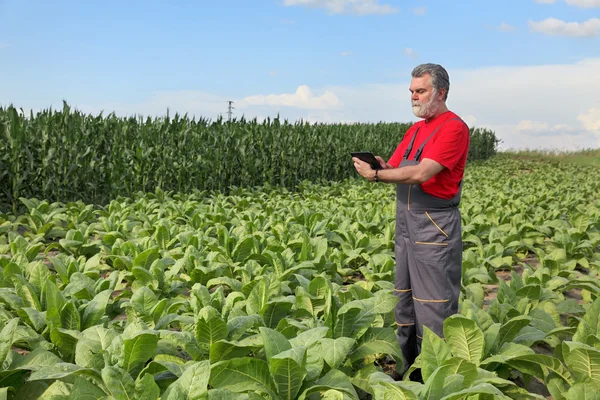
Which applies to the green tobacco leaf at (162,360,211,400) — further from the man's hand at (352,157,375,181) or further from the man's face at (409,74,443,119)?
the man's face at (409,74,443,119)

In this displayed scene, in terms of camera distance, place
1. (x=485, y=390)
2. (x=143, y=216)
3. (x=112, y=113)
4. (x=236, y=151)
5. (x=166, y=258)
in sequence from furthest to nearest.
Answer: (x=236, y=151) → (x=112, y=113) → (x=143, y=216) → (x=166, y=258) → (x=485, y=390)

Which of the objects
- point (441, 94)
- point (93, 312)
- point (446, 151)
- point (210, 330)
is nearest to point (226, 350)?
point (210, 330)

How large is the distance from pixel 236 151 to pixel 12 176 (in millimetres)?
5966

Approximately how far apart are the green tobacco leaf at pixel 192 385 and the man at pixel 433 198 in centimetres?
190

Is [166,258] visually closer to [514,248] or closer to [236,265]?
[236,265]

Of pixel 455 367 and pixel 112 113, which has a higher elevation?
pixel 112 113

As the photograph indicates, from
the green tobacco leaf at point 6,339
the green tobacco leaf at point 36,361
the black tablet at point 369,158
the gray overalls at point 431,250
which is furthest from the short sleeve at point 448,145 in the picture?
the green tobacco leaf at point 6,339

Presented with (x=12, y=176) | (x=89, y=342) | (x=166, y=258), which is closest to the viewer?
(x=89, y=342)

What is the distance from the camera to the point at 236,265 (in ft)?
19.5

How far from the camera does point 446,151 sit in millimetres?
3781

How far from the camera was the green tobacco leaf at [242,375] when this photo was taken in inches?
113

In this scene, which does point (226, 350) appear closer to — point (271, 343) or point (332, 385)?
point (271, 343)

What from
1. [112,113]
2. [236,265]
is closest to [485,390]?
[236,265]

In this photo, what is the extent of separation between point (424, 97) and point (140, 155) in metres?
9.81
